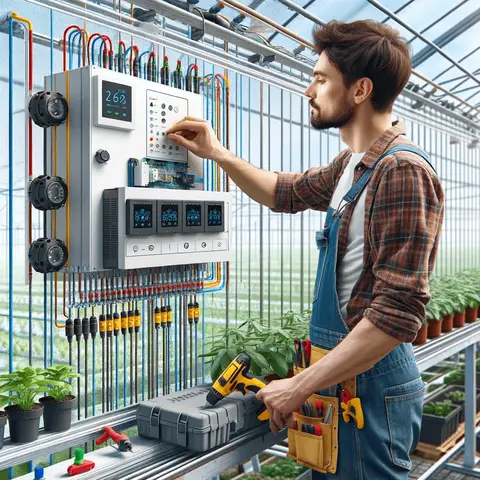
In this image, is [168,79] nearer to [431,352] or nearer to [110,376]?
[110,376]

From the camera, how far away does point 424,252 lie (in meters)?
1.45

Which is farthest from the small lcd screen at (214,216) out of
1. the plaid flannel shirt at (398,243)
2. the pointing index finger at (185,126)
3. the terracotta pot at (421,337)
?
the terracotta pot at (421,337)

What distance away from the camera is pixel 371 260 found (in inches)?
A: 61.6

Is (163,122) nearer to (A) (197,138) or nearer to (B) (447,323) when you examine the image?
(A) (197,138)

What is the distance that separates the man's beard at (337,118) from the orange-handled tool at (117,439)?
113 cm

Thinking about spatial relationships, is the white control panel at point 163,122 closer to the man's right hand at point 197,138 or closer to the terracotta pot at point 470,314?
the man's right hand at point 197,138

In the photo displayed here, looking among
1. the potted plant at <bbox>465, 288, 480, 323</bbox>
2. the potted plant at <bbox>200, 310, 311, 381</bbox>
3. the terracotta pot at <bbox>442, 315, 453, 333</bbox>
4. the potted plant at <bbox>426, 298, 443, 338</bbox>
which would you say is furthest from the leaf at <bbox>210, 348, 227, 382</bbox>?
the potted plant at <bbox>465, 288, 480, 323</bbox>

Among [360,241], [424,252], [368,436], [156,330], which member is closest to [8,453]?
[156,330]

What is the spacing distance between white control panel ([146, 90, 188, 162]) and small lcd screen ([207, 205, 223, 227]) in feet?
0.67

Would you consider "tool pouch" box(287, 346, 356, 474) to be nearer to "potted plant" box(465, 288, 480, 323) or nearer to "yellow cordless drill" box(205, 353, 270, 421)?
"yellow cordless drill" box(205, 353, 270, 421)

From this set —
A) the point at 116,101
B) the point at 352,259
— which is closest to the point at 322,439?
the point at 352,259

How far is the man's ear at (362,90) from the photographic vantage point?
1681 millimetres

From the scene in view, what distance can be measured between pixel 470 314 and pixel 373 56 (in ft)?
10.4

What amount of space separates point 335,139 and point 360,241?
2.88m
